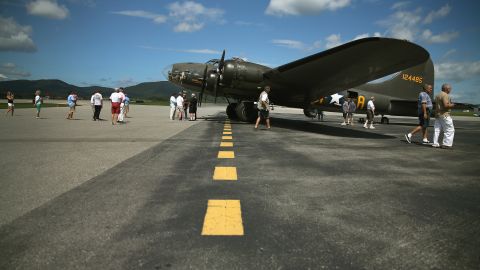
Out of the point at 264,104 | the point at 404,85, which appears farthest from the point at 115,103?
the point at 404,85

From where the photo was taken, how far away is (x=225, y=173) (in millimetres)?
4656

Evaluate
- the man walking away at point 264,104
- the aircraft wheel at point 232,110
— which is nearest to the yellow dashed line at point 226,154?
the man walking away at point 264,104

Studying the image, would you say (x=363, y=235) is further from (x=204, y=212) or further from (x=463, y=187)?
(x=463, y=187)

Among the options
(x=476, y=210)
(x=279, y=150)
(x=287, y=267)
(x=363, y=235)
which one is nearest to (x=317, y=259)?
(x=287, y=267)

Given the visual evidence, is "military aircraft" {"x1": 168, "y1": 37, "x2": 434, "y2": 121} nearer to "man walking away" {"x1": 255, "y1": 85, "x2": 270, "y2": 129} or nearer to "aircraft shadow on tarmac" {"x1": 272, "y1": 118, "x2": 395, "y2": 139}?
"man walking away" {"x1": 255, "y1": 85, "x2": 270, "y2": 129}

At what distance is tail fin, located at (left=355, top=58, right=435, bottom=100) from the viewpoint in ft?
61.3

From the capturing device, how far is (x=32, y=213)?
288 centimetres

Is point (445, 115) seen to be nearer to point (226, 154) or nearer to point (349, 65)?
point (349, 65)

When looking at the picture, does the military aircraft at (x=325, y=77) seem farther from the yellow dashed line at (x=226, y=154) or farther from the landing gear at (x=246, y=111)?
the yellow dashed line at (x=226, y=154)

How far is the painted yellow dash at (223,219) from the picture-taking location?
8.32 feet

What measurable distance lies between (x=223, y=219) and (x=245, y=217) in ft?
0.71

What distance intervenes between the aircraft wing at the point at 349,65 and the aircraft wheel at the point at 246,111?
7.85 feet

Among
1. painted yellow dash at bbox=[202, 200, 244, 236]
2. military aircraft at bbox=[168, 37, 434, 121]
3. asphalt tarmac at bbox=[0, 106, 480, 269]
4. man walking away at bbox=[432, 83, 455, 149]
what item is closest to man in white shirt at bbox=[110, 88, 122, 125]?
military aircraft at bbox=[168, 37, 434, 121]

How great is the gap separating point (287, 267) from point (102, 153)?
5.44m
